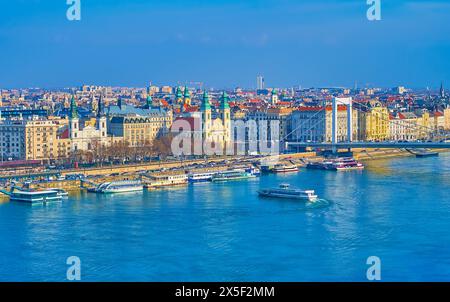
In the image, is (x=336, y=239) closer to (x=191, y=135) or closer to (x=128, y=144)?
(x=128, y=144)

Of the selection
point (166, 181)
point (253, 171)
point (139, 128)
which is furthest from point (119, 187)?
point (139, 128)

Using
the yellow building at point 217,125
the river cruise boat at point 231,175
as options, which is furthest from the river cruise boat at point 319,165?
the yellow building at point 217,125
